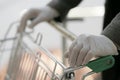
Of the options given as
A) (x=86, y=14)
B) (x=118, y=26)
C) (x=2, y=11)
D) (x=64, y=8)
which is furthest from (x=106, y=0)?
(x=2, y=11)

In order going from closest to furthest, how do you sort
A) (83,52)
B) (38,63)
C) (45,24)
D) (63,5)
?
(83,52) → (38,63) → (63,5) → (45,24)

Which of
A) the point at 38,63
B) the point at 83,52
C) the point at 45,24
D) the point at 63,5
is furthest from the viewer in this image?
the point at 45,24

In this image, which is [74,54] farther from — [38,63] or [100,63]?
[38,63]

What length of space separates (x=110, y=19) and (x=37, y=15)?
318mm

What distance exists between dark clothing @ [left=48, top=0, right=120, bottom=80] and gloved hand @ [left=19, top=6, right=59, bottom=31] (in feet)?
0.07

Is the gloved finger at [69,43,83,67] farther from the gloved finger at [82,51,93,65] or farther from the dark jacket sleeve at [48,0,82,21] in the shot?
the dark jacket sleeve at [48,0,82,21]

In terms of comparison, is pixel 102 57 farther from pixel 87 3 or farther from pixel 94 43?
pixel 87 3

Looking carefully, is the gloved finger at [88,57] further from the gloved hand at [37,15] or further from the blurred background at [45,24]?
the blurred background at [45,24]

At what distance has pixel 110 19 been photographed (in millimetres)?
1053

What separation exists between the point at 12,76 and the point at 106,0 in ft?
1.41

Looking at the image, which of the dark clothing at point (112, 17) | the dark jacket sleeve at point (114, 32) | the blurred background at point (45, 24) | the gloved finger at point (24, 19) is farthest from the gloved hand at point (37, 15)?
the blurred background at point (45, 24)

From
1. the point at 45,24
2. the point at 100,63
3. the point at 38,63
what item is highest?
the point at 100,63

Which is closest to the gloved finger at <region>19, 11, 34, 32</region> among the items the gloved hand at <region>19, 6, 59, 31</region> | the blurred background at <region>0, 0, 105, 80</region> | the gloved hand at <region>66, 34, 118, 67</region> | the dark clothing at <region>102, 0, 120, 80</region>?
the gloved hand at <region>19, 6, 59, 31</region>

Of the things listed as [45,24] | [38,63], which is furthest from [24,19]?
[45,24]
